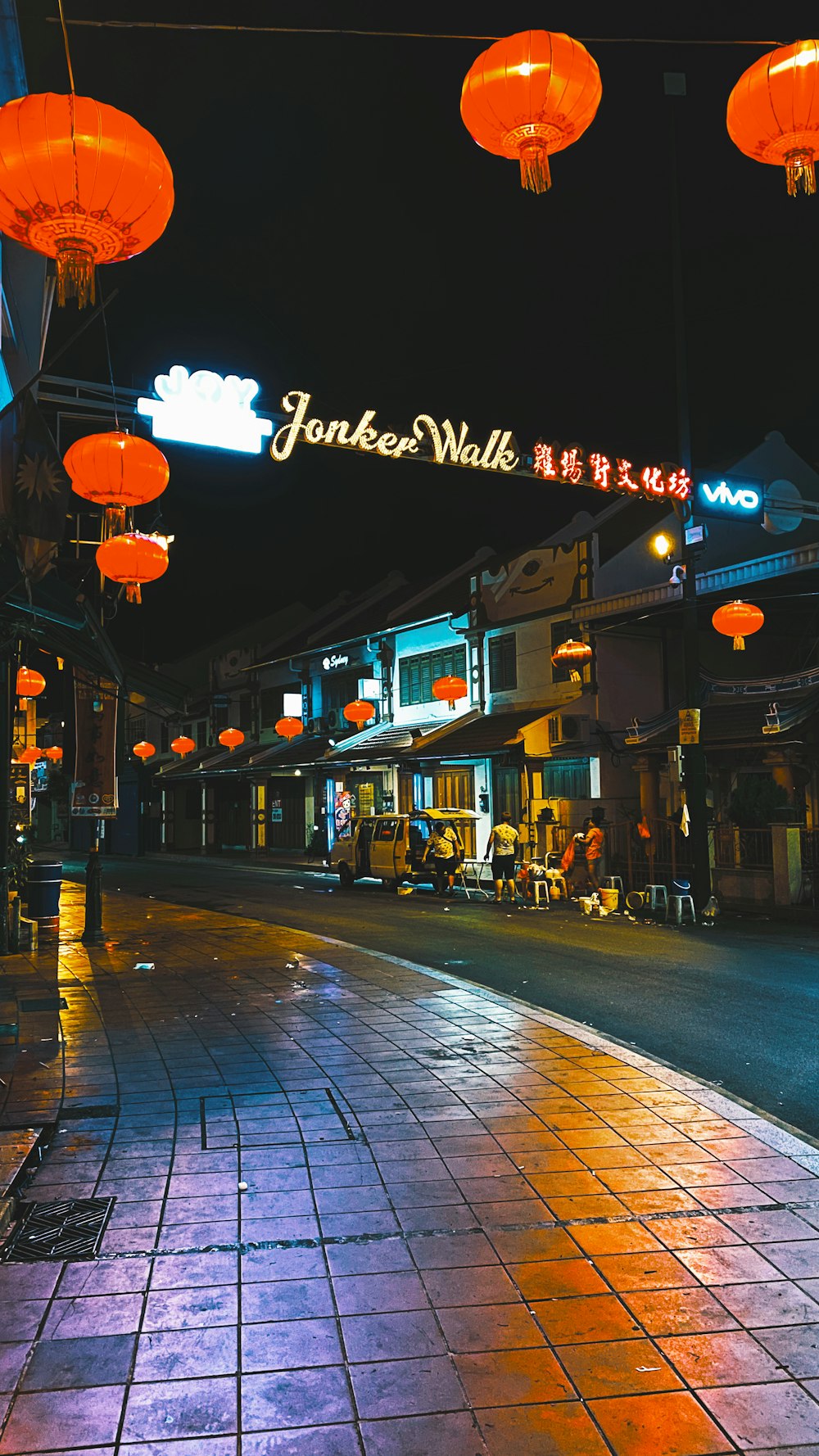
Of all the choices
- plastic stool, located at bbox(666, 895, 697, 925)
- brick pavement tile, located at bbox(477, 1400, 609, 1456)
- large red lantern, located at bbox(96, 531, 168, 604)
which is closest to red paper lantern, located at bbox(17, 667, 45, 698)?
large red lantern, located at bbox(96, 531, 168, 604)

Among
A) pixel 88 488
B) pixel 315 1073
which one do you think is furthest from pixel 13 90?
pixel 315 1073

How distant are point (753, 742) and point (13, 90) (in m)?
15.6

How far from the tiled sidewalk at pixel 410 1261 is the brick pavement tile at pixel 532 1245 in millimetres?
13

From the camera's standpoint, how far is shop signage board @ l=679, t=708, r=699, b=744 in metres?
16.8

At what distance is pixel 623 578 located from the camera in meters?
24.2

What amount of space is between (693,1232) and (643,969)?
25.3ft

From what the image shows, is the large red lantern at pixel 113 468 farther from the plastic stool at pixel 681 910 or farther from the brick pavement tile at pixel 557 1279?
the plastic stool at pixel 681 910

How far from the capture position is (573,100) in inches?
236

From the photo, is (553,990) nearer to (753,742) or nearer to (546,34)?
(546,34)

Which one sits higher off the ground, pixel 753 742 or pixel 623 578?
pixel 623 578

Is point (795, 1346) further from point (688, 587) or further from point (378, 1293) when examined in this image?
point (688, 587)

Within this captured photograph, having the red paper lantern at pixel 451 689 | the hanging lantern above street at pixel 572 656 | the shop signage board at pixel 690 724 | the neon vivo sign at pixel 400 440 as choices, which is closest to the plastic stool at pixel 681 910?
the shop signage board at pixel 690 724

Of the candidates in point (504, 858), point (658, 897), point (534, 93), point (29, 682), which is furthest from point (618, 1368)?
point (29, 682)

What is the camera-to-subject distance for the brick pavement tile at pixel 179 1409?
A: 9.91ft
